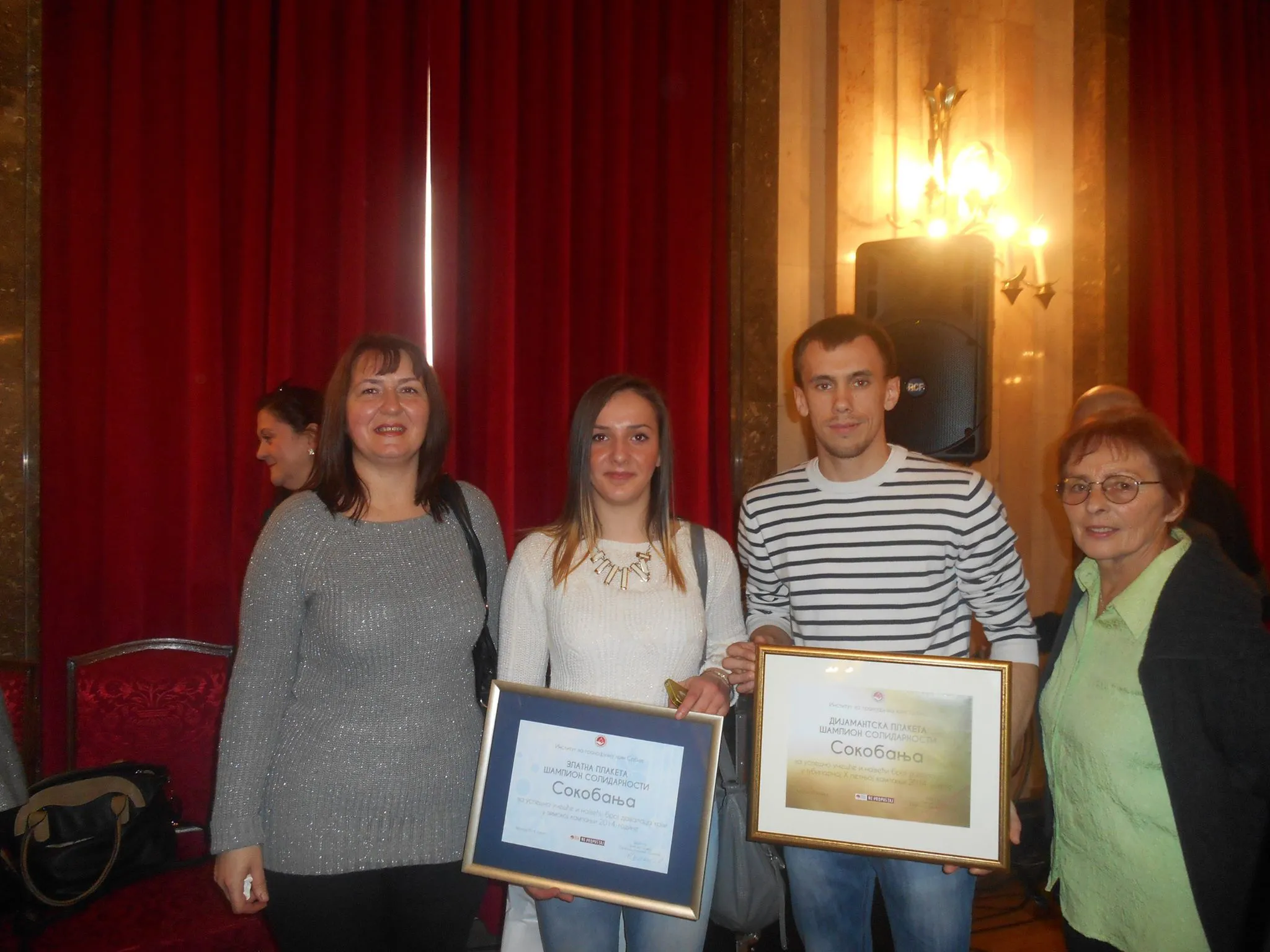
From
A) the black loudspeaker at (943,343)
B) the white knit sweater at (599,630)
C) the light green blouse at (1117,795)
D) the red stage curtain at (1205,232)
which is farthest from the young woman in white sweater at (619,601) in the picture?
the red stage curtain at (1205,232)

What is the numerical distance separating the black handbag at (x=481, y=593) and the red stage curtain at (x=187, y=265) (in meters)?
1.80

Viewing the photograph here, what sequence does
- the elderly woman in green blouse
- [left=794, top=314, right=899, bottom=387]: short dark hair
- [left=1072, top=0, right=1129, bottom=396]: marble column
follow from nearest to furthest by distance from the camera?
the elderly woman in green blouse < [left=794, top=314, right=899, bottom=387]: short dark hair < [left=1072, top=0, right=1129, bottom=396]: marble column

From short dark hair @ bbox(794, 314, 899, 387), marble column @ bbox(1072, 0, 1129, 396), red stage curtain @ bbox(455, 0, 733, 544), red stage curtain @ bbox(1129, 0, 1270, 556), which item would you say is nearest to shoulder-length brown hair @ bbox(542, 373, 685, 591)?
short dark hair @ bbox(794, 314, 899, 387)

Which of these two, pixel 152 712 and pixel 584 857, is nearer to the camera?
pixel 584 857

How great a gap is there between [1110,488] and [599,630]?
1059mm

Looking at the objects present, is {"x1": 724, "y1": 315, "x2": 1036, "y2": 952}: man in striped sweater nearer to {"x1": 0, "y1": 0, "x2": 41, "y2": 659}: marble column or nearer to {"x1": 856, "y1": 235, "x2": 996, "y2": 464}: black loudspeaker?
{"x1": 856, "y1": 235, "x2": 996, "y2": 464}: black loudspeaker

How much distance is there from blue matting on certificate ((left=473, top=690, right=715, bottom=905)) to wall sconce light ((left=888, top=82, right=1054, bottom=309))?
3.26 metres

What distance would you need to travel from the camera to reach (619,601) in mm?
1791

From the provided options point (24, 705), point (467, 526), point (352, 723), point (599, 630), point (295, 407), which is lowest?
point (24, 705)

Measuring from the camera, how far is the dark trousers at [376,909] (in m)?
1.63

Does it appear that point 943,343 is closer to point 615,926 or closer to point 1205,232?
point 615,926

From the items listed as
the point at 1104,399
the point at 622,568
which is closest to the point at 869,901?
the point at 622,568

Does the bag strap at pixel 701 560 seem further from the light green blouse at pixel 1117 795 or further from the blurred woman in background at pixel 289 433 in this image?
the blurred woman in background at pixel 289 433

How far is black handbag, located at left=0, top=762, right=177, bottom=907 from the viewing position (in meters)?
2.28
